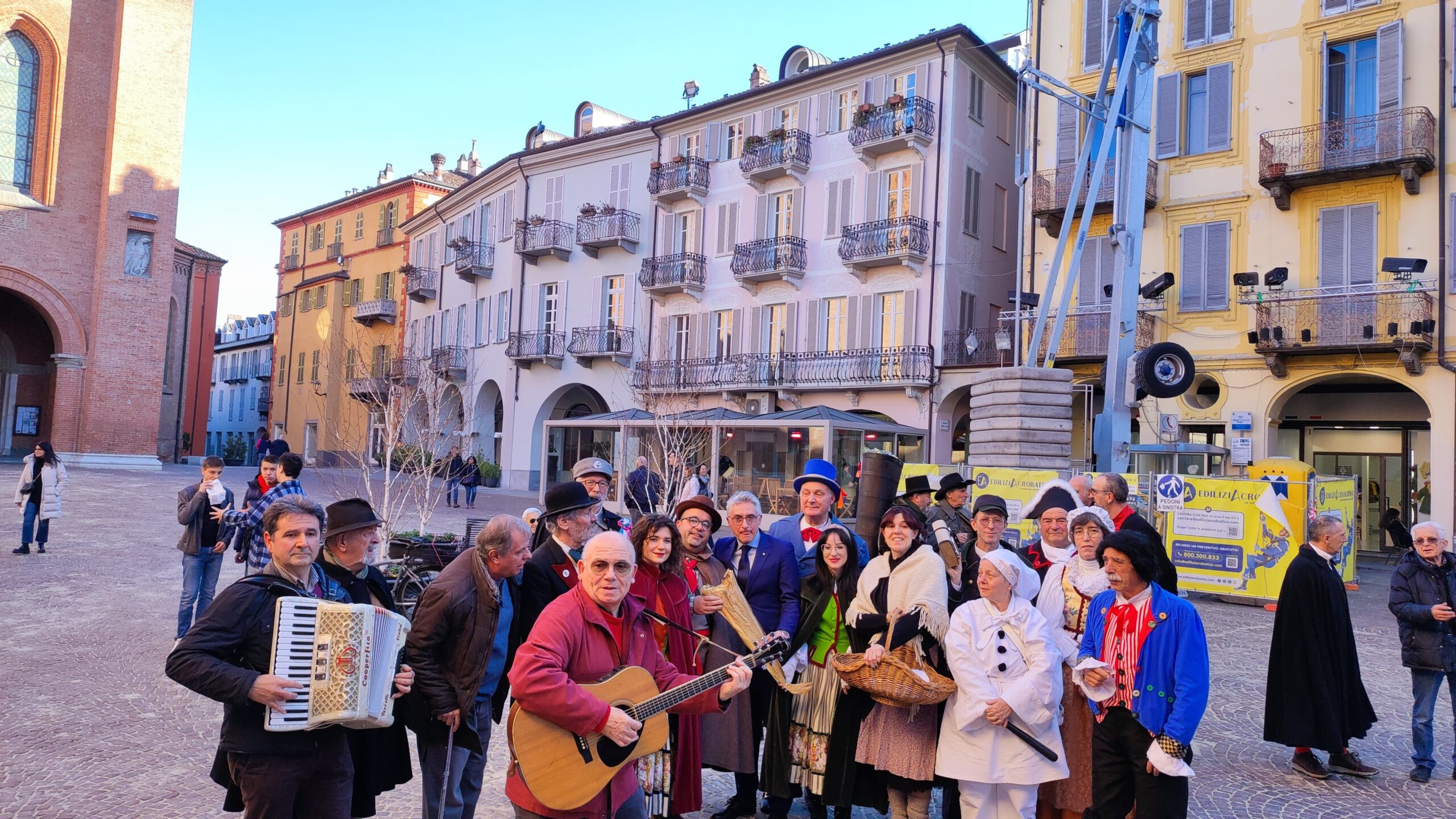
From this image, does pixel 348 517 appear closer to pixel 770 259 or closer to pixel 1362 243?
pixel 1362 243

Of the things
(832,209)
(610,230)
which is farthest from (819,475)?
(610,230)

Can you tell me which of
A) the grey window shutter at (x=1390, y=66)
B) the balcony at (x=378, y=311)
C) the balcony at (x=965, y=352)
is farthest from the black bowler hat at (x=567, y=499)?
the balcony at (x=378, y=311)

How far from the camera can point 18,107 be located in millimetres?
28500

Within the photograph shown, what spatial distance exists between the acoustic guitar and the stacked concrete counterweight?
38.7 ft

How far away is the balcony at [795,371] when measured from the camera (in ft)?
85.6

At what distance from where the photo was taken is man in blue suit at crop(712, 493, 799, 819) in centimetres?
524

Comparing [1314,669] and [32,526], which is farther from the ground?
[1314,669]

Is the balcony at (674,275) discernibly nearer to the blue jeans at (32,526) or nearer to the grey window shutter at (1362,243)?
the grey window shutter at (1362,243)

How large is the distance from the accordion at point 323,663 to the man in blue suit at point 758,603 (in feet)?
7.39

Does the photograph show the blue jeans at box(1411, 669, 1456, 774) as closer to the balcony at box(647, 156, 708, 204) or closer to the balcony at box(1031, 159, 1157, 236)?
the balcony at box(1031, 159, 1157, 236)

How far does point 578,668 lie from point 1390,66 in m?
21.8

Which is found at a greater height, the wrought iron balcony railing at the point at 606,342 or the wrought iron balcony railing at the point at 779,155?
the wrought iron balcony railing at the point at 779,155

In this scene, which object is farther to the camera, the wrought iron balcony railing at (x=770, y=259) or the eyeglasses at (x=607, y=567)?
the wrought iron balcony railing at (x=770, y=259)

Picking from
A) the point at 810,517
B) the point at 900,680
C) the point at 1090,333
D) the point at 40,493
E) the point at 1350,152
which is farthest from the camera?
the point at 1090,333
